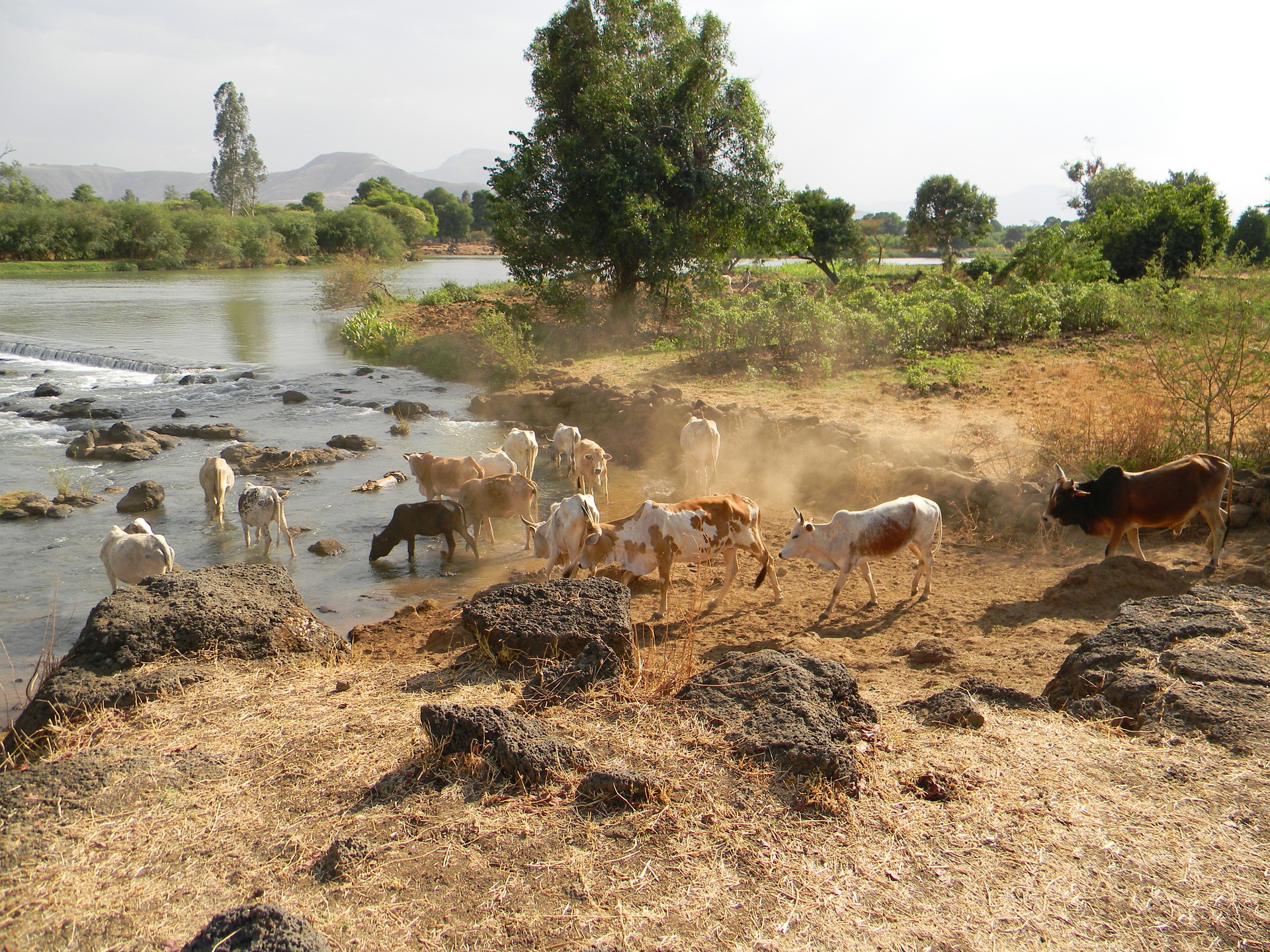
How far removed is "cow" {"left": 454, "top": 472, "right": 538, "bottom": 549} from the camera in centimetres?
1155

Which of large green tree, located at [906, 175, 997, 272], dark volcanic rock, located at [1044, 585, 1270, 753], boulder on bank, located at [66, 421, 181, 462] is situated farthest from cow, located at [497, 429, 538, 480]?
large green tree, located at [906, 175, 997, 272]

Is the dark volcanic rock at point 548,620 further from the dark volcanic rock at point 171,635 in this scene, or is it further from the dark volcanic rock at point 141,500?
the dark volcanic rock at point 141,500

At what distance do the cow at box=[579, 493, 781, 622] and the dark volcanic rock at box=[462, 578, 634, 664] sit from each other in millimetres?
1536

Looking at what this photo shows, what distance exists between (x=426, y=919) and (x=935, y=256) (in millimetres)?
102498

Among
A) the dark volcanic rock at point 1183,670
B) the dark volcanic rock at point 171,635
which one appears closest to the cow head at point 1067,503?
the dark volcanic rock at point 1183,670

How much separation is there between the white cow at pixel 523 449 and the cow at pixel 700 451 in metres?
2.61

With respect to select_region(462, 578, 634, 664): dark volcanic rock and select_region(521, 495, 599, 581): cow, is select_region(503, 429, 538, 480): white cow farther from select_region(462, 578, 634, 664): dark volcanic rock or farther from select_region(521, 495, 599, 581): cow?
select_region(462, 578, 634, 664): dark volcanic rock

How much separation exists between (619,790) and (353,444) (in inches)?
572

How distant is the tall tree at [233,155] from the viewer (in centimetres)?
10344

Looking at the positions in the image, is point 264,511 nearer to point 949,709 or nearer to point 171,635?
point 171,635

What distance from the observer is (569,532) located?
9.01 m

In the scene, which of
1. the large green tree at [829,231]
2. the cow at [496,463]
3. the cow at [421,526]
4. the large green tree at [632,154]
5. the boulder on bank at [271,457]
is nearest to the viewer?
the cow at [421,526]

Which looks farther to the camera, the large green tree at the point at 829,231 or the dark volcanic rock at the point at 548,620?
the large green tree at the point at 829,231

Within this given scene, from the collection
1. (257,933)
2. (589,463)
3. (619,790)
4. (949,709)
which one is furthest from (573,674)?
(589,463)
